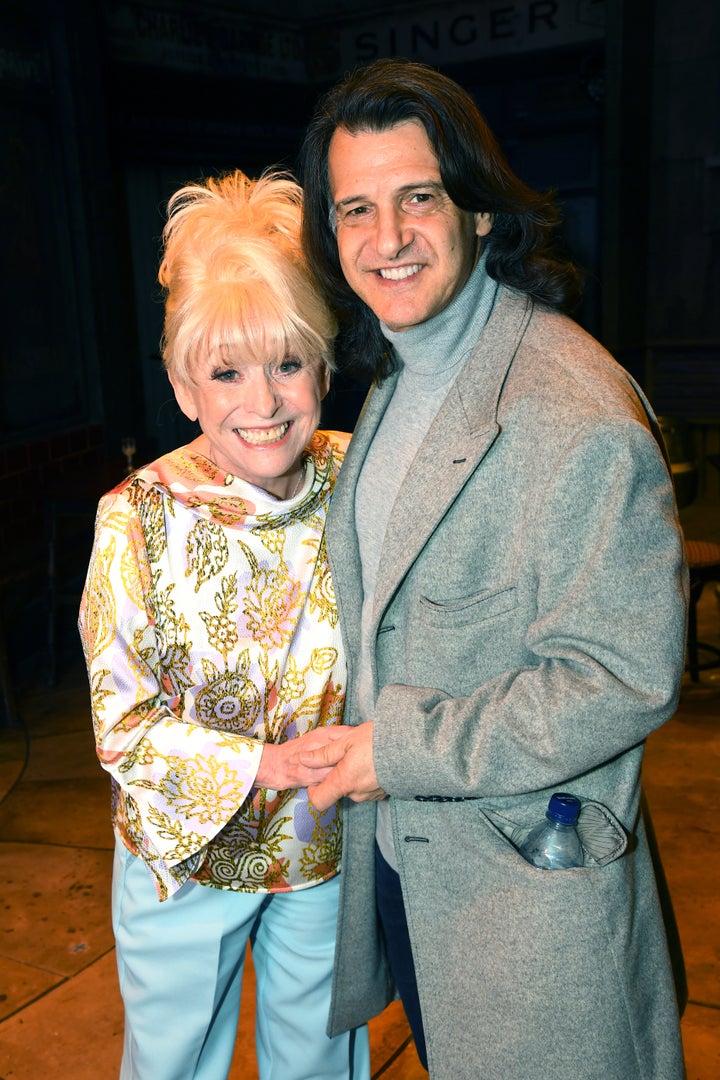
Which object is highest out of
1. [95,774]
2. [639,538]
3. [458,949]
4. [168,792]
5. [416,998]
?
[639,538]

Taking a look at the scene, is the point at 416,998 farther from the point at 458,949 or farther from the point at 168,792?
the point at 168,792

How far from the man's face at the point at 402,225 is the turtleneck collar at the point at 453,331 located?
2 cm

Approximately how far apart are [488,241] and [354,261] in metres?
0.20

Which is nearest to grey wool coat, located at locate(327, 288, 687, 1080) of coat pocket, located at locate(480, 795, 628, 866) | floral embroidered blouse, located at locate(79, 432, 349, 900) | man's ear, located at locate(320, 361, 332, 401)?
coat pocket, located at locate(480, 795, 628, 866)

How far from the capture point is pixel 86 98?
Answer: 19.3 feet

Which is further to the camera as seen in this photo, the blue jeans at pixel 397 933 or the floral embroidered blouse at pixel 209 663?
the blue jeans at pixel 397 933

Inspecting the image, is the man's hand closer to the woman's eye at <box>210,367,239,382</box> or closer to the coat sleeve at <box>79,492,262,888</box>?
the coat sleeve at <box>79,492,262,888</box>

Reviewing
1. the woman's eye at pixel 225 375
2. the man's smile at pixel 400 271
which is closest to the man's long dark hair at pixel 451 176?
the man's smile at pixel 400 271

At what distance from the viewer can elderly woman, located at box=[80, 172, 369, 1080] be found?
1550 millimetres

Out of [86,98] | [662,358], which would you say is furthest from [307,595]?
[662,358]

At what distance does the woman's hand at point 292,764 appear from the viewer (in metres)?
1.49

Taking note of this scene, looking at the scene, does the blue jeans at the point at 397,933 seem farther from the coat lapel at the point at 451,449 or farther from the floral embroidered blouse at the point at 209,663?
the coat lapel at the point at 451,449

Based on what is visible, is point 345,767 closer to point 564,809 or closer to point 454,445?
point 564,809

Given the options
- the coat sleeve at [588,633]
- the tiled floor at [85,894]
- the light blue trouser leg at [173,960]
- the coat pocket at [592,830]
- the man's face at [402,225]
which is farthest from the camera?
the tiled floor at [85,894]
